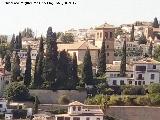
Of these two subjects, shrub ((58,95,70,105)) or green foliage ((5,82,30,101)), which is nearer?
green foliage ((5,82,30,101))

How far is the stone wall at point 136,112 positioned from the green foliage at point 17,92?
5.98 meters

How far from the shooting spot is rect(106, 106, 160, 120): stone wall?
130ft

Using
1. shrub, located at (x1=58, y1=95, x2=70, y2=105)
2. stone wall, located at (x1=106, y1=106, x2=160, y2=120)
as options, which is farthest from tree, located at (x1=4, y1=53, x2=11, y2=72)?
stone wall, located at (x1=106, y1=106, x2=160, y2=120)

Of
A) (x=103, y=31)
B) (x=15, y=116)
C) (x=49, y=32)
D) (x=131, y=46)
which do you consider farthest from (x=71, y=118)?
(x=131, y=46)

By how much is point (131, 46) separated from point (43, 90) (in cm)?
2778

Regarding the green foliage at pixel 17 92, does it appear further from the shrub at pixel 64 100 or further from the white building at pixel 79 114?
the white building at pixel 79 114

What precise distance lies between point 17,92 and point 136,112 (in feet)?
26.1

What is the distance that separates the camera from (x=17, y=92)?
4034cm

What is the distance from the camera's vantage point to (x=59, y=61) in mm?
43406

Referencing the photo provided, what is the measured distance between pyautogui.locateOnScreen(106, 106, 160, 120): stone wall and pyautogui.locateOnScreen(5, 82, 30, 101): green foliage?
19.6ft

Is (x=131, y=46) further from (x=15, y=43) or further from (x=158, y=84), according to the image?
(x=158, y=84)

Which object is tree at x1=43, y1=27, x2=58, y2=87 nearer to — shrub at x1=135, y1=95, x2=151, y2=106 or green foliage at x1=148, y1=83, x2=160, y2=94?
shrub at x1=135, y1=95, x2=151, y2=106

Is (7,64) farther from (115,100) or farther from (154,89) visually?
(154,89)

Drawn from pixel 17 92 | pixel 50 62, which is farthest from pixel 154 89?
pixel 17 92
